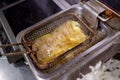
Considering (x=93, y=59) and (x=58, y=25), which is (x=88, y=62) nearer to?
(x=93, y=59)

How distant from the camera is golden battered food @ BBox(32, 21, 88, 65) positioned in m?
1.09

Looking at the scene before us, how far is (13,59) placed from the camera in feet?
Result: 4.35

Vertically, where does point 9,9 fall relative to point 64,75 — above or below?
above

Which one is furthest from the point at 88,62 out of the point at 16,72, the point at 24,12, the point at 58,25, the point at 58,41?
the point at 24,12

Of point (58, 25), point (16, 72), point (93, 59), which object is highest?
point (58, 25)

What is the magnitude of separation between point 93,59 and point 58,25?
33 centimetres

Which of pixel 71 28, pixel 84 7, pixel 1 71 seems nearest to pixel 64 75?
pixel 71 28

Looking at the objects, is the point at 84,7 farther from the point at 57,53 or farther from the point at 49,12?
the point at 49,12

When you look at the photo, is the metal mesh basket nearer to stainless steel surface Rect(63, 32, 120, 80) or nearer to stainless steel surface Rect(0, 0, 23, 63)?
stainless steel surface Rect(63, 32, 120, 80)

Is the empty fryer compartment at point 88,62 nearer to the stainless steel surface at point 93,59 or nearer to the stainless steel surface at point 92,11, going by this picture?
the stainless steel surface at point 93,59

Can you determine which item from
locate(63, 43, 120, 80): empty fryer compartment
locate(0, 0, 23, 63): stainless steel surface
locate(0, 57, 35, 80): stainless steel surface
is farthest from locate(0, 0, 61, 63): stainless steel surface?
locate(63, 43, 120, 80): empty fryer compartment

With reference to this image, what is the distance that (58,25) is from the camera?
1235mm

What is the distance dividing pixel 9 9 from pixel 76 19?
0.67m

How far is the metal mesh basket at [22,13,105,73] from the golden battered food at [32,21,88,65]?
0.09ft
